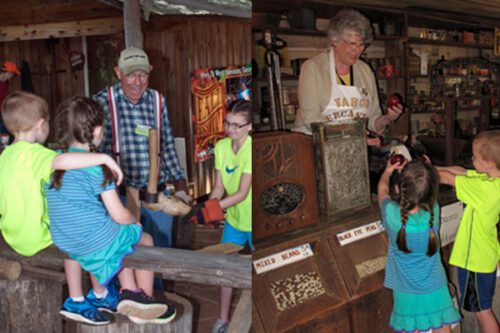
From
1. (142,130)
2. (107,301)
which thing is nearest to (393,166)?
(142,130)

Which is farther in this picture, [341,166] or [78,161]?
[341,166]

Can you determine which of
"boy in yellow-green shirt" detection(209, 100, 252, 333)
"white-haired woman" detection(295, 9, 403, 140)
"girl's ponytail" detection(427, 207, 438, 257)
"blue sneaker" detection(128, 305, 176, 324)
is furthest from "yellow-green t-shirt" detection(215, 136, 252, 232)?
"girl's ponytail" detection(427, 207, 438, 257)

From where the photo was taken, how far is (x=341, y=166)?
1007 mm

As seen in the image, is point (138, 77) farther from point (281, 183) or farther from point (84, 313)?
point (84, 313)

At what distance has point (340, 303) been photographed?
3.30ft

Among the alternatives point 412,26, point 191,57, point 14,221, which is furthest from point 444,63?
point 14,221

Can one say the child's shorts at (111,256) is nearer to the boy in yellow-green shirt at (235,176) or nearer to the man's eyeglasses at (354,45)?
the boy in yellow-green shirt at (235,176)

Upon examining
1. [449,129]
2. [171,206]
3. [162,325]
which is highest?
[449,129]

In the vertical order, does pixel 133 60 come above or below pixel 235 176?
above

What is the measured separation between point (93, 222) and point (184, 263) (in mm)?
175

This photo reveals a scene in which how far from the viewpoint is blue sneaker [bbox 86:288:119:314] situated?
3.32 feet

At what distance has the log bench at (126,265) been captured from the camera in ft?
3.24

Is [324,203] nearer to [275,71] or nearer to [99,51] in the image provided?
[275,71]

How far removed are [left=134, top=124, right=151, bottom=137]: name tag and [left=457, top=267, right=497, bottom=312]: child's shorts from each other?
24.9 inches
